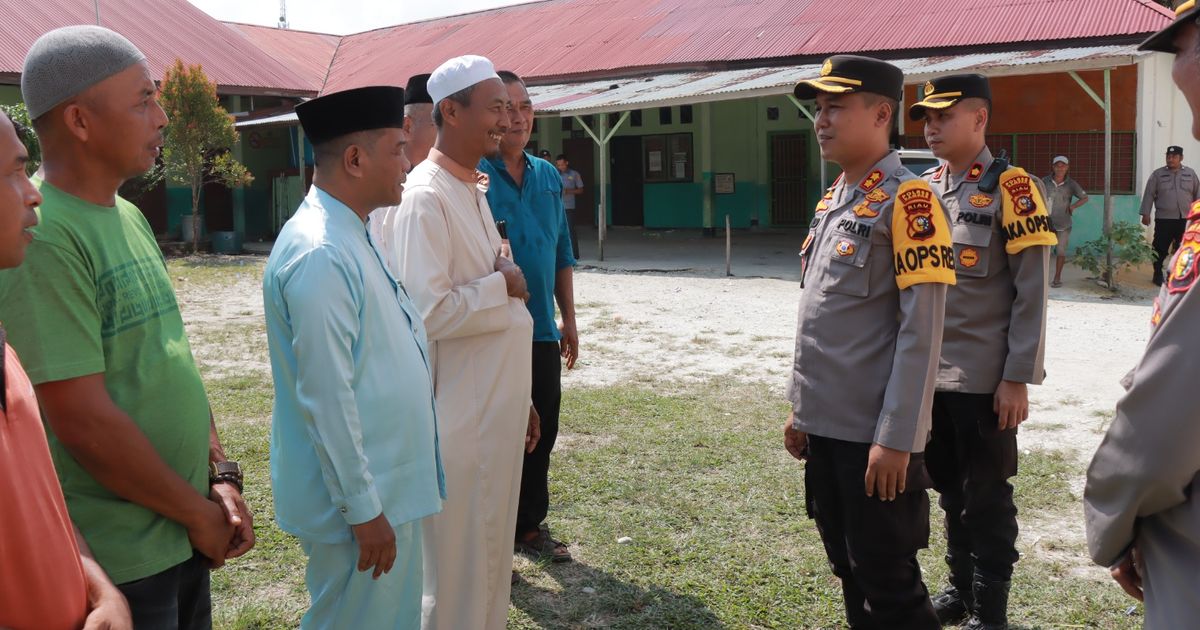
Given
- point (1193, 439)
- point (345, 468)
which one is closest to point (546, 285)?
point (345, 468)

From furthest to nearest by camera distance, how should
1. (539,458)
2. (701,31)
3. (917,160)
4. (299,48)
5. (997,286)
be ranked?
1. (299,48)
2. (701,31)
3. (917,160)
4. (539,458)
5. (997,286)

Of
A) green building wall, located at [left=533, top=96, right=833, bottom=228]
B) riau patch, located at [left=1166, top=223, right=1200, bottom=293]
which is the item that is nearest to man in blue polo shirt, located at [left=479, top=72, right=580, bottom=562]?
riau patch, located at [left=1166, top=223, right=1200, bottom=293]

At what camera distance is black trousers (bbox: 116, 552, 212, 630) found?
2.24 metres

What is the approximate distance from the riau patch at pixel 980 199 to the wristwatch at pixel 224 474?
2.66 metres

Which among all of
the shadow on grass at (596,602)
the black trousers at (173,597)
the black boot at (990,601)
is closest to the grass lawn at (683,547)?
the shadow on grass at (596,602)

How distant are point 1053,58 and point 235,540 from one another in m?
13.9

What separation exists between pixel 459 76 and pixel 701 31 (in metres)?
18.8

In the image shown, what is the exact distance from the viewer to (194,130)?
1858cm

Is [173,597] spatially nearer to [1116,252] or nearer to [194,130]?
[1116,252]

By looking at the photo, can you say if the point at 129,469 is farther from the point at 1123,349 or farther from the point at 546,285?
the point at 1123,349

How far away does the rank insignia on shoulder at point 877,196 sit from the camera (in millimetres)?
2971

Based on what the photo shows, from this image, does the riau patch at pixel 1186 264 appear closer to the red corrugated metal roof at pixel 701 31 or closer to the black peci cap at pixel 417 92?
the black peci cap at pixel 417 92

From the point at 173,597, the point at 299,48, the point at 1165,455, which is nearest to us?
the point at 1165,455

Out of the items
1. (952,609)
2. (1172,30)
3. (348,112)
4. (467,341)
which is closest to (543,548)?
(467,341)
